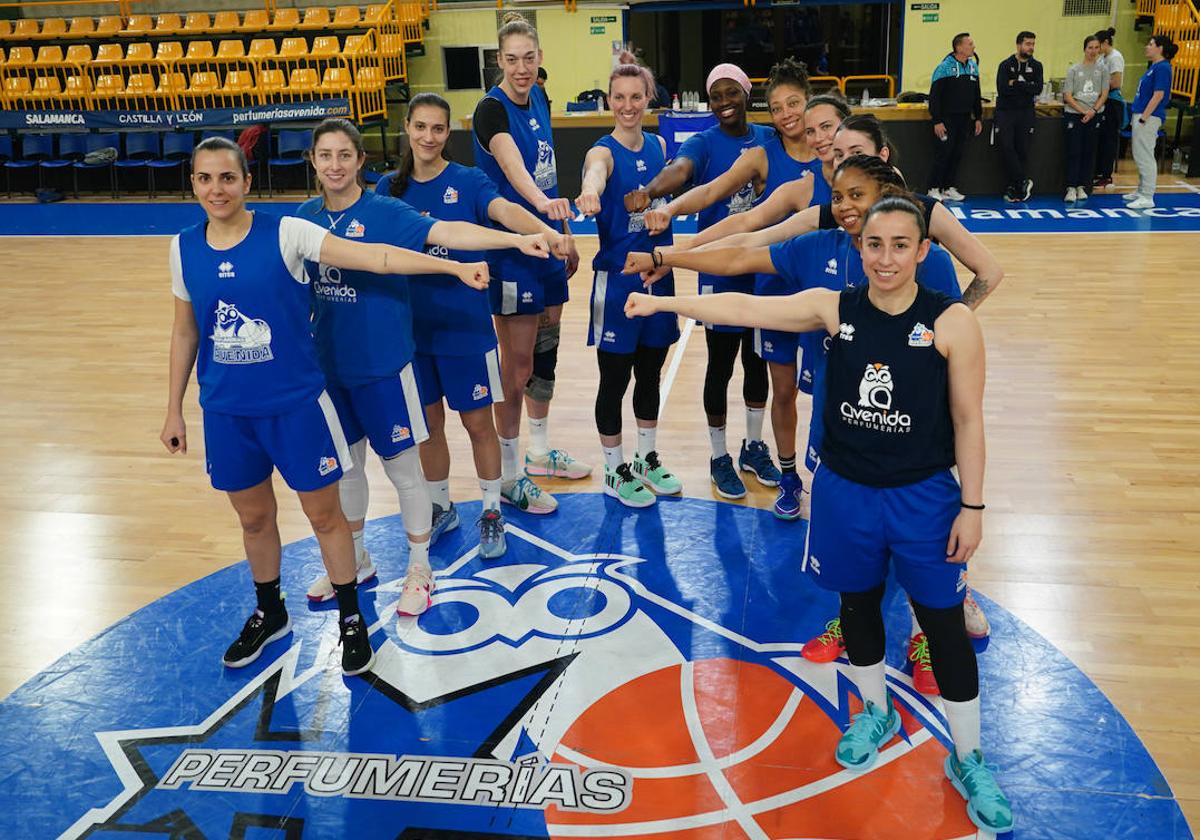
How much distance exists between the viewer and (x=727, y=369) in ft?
16.4

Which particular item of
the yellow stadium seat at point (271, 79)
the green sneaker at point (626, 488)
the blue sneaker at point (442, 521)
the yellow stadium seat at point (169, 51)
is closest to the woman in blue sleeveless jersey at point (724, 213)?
the green sneaker at point (626, 488)

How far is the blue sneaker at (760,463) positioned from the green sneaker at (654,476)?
14.7 inches

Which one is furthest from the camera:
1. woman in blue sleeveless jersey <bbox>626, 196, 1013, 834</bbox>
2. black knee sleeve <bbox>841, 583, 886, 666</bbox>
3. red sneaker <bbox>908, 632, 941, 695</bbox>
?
red sneaker <bbox>908, 632, 941, 695</bbox>

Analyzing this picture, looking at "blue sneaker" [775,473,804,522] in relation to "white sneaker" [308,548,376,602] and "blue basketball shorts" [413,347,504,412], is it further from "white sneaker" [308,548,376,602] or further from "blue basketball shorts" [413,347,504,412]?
"white sneaker" [308,548,376,602]

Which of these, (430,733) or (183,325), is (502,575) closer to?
(430,733)

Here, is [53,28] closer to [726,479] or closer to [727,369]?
[727,369]

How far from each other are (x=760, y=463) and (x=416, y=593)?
1955mm

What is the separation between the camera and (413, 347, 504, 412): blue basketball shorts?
4.27 metres

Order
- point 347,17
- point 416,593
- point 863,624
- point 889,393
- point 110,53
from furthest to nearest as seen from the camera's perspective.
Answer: point 110,53
point 347,17
point 416,593
point 863,624
point 889,393

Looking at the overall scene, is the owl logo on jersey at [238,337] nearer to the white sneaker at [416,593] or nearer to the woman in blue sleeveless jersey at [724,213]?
the white sneaker at [416,593]

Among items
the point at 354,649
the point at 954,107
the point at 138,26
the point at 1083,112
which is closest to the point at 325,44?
the point at 138,26

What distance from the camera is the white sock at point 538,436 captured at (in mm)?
5527

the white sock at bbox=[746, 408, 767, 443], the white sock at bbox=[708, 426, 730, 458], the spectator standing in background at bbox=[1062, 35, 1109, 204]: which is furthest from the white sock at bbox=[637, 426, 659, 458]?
the spectator standing in background at bbox=[1062, 35, 1109, 204]

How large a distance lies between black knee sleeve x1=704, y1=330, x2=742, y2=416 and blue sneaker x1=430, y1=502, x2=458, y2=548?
4.39ft
